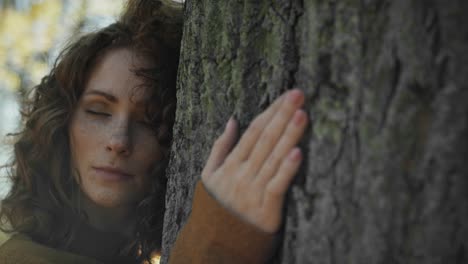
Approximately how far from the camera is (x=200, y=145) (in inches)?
53.9

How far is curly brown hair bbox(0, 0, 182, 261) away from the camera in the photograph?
6.54ft

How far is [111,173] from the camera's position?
1.96 m

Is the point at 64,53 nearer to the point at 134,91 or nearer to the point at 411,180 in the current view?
the point at 134,91

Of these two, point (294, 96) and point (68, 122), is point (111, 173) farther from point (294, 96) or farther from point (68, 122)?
point (294, 96)

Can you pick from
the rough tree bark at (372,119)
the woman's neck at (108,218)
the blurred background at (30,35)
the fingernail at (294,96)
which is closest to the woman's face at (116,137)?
the woman's neck at (108,218)

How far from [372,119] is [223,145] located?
41 centimetres

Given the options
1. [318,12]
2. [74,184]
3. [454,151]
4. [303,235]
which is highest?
[318,12]

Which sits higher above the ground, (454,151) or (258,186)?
(454,151)

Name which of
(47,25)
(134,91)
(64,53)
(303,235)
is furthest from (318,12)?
(47,25)

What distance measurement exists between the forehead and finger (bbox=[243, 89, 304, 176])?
3.14 feet

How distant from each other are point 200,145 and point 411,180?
2.17ft

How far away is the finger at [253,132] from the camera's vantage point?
107 cm

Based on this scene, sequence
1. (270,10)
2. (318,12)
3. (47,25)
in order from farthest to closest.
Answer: (47,25) → (270,10) → (318,12)

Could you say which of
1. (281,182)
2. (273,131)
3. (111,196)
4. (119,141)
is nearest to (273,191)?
(281,182)
